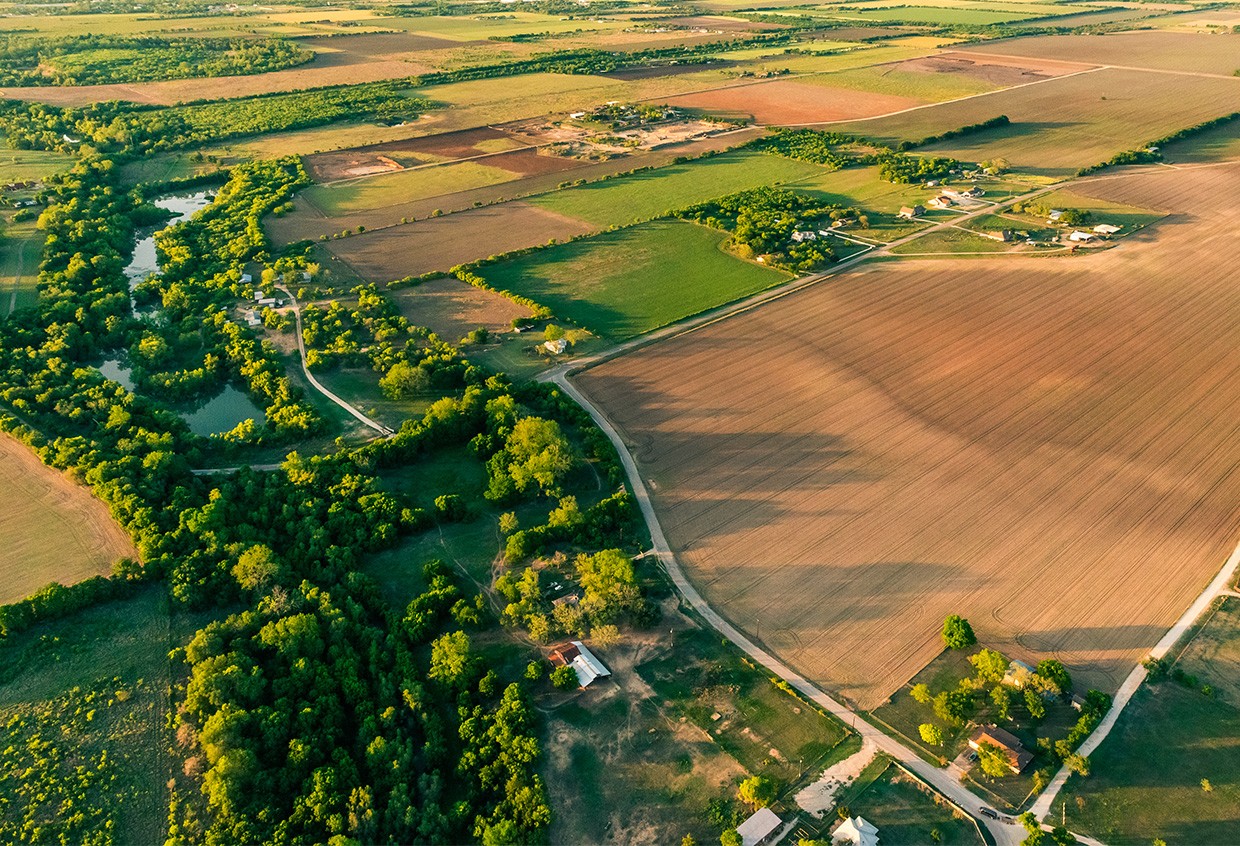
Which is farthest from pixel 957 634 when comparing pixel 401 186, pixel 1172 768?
pixel 401 186

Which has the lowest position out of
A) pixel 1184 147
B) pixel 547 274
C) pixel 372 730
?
pixel 372 730

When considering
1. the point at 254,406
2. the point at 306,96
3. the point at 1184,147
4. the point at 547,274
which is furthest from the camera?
the point at 306,96

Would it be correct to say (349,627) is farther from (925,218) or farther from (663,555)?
(925,218)

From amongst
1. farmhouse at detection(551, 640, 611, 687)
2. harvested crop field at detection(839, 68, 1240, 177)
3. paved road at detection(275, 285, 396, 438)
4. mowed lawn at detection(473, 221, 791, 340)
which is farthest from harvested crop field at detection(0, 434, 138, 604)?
harvested crop field at detection(839, 68, 1240, 177)

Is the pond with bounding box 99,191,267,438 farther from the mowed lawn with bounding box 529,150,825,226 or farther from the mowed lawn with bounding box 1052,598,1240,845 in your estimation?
the mowed lawn with bounding box 1052,598,1240,845

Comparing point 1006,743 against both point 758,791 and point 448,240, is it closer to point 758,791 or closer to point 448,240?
point 758,791

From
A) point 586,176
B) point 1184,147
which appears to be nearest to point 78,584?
point 586,176
